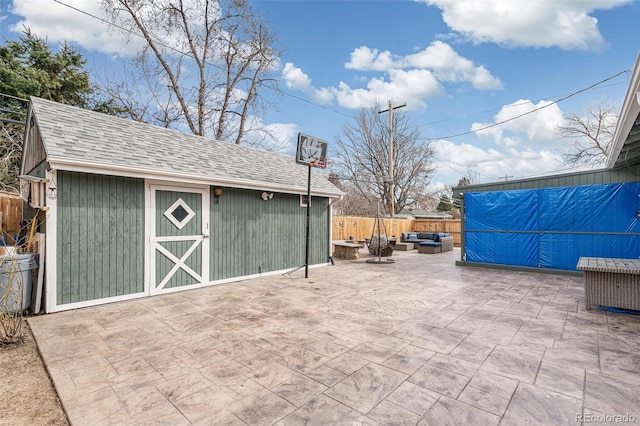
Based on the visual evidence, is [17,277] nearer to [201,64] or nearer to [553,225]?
[553,225]

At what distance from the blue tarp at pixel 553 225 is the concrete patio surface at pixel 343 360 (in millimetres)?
2553

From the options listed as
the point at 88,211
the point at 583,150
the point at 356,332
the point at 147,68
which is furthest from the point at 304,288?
the point at 583,150

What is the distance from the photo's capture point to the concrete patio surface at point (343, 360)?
76.7 inches

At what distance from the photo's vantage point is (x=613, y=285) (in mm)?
4039

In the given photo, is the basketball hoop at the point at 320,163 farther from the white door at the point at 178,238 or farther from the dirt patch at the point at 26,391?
the dirt patch at the point at 26,391

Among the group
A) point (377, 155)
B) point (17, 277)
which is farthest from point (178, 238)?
point (377, 155)

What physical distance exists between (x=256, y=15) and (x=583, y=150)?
58.5 feet

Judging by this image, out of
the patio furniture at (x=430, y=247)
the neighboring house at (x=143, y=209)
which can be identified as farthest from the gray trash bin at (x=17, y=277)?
the patio furniture at (x=430, y=247)

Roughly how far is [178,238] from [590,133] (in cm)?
2026

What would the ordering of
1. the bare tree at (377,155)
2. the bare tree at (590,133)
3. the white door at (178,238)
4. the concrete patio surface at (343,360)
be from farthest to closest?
the bare tree at (377,155) < the bare tree at (590,133) < the white door at (178,238) < the concrete patio surface at (343,360)

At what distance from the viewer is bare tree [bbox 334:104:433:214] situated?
2083 cm

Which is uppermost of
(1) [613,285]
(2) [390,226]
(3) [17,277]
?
(2) [390,226]

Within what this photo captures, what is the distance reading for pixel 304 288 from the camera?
18.3 ft

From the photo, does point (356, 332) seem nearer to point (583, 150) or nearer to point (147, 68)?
point (147, 68)
